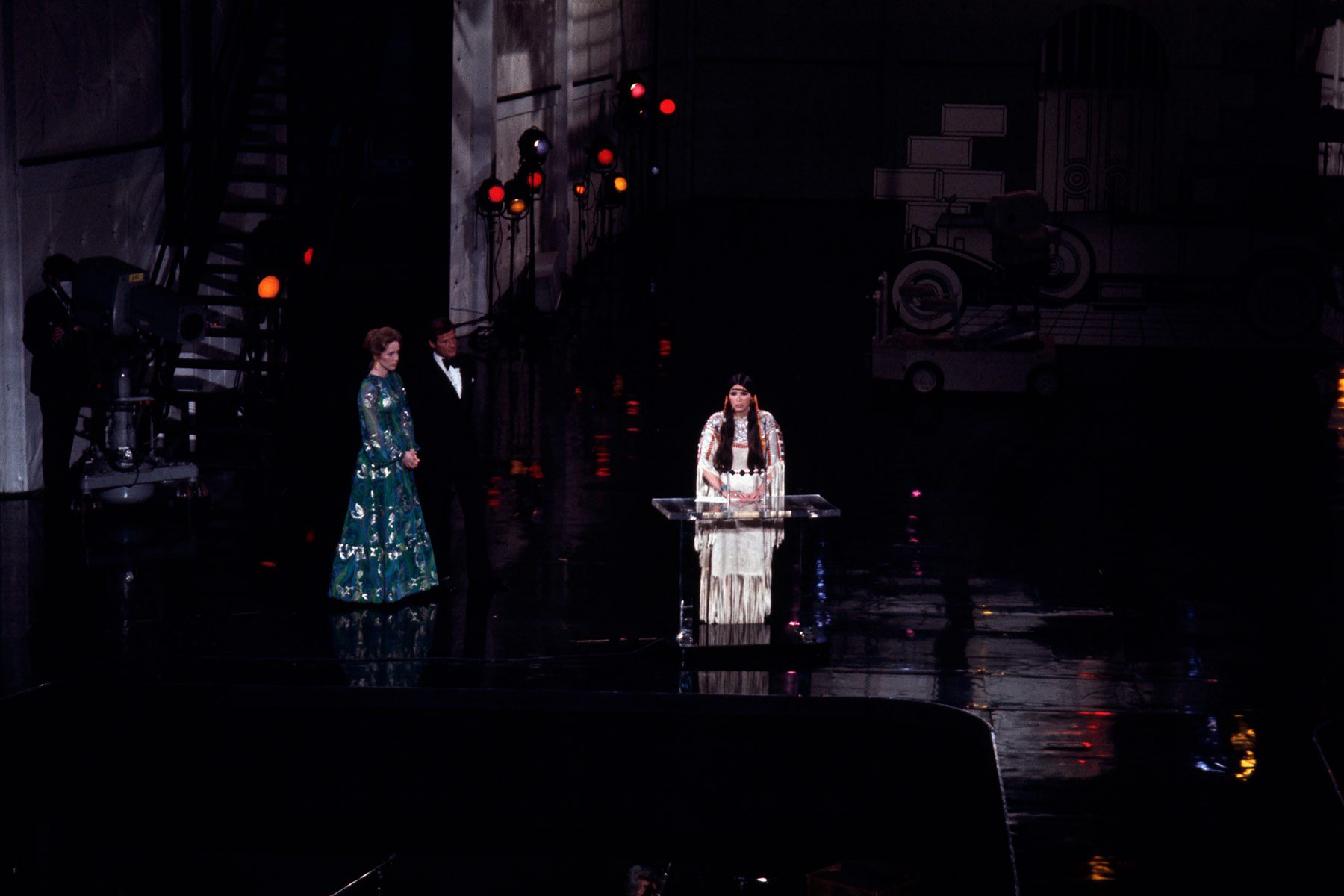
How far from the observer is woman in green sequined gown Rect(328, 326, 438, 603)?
27.9 ft

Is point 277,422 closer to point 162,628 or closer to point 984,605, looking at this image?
point 162,628

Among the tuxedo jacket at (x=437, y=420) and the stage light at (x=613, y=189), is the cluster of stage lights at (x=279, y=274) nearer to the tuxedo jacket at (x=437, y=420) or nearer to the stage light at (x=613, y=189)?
the tuxedo jacket at (x=437, y=420)

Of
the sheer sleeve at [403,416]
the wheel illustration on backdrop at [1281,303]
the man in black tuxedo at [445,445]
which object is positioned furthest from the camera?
the wheel illustration on backdrop at [1281,303]

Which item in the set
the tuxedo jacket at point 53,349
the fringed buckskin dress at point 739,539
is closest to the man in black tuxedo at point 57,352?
the tuxedo jacket at point 53,349

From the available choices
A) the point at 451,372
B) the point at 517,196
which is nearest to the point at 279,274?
the point at 451,372

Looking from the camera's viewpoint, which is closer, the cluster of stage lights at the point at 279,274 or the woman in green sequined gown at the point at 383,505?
the woman in green sequined gown at the point at 383,505

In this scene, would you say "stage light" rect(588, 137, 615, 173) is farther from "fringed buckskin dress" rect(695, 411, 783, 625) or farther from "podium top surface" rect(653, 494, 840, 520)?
"podium top surface" rect(653, 494, 840, 520)

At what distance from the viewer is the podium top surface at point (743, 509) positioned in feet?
25.9

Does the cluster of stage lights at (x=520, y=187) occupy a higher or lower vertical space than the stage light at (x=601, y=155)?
lower

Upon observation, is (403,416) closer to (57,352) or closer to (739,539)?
(739,539)

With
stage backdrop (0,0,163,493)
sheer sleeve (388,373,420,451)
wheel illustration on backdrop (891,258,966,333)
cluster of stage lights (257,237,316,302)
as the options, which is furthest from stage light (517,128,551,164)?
sheer sleeve (388,373,420,451)

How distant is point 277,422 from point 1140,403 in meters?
8.26

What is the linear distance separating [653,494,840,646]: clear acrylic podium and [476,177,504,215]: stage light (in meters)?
10.1

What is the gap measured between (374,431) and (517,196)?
9.85m
